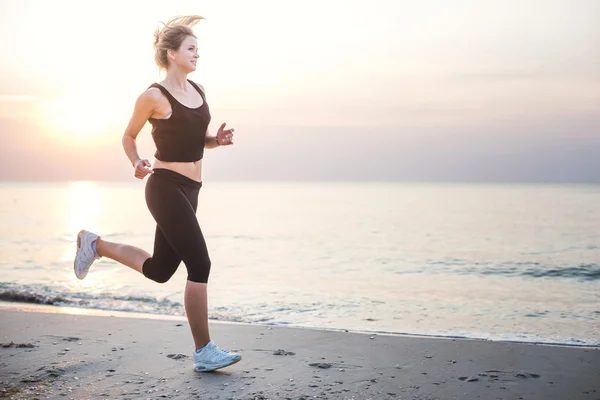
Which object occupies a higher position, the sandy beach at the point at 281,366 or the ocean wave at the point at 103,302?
the sandy beach at the point at 281,366

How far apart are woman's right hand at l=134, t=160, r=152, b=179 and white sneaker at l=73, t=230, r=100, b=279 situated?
998 mm

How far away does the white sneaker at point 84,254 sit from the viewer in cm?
458

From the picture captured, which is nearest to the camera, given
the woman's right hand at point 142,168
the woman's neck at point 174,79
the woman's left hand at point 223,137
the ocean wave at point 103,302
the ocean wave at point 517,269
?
the woman's right hand at point 142,168

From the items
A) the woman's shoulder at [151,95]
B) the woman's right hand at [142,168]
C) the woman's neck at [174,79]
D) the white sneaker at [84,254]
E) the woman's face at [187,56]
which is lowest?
the white sneaker at [84,254]

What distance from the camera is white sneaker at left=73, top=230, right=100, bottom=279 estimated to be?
458 cm

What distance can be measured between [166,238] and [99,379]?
0.94 m

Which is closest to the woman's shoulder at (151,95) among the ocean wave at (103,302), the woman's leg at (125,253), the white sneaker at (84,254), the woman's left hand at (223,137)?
the woman's left hand at (223,137)

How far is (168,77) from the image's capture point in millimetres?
4062

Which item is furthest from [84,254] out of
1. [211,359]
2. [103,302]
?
[103,302]

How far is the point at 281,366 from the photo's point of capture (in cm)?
425

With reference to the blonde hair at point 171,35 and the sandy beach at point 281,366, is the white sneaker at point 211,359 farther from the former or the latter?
the blonde hair at point 171,35

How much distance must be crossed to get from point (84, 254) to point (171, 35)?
171cm

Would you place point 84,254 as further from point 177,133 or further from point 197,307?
point 177,133

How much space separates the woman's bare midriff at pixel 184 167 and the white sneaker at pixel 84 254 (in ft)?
3.05
